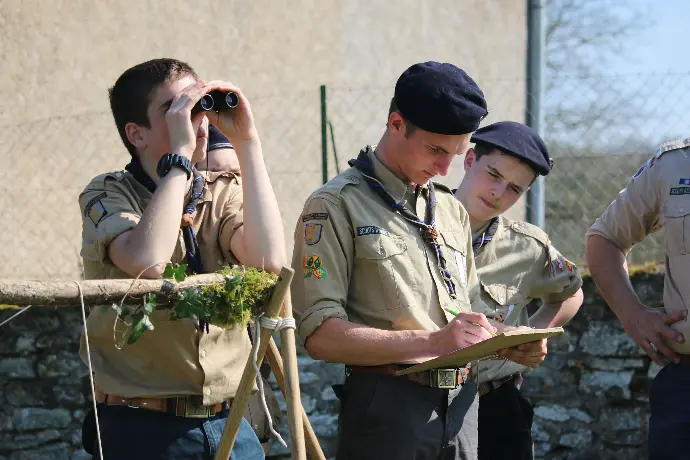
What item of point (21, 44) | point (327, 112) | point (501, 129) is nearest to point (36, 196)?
point (21, 44)

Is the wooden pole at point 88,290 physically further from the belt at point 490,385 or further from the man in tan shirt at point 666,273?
the man in tan shirt at point 666,273

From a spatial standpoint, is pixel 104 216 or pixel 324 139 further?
pixel 324 139

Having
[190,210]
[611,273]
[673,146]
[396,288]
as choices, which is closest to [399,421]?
[396,288]

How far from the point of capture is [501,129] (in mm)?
3939

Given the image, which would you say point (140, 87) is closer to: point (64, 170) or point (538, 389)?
point (538, 389)

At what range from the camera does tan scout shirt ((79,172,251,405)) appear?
2695 mm

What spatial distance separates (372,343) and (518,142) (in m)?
1.32

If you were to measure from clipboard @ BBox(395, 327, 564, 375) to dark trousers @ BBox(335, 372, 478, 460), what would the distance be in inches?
4.9

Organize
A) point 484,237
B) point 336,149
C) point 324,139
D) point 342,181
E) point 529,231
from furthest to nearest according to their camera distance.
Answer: point 336,149 → point 324,139 → point 529,231 → point 484,237 → point 342,181


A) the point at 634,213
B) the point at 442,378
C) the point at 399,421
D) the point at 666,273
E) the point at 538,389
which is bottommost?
the point at 538,389

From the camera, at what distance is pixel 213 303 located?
2488 mm

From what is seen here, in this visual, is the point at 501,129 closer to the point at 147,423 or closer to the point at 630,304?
the point at 630,304

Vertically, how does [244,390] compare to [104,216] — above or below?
below

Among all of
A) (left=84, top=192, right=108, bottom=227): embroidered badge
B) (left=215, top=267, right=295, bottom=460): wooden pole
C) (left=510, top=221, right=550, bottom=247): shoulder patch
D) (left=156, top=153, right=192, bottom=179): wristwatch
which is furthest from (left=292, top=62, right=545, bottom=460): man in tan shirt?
(left=510, top=221, right=550, bottom=247): shoulder patch
